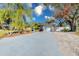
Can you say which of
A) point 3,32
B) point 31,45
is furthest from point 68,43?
point 3,32

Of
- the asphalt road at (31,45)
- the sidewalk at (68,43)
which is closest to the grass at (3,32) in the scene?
the asphalt road at (31,45)

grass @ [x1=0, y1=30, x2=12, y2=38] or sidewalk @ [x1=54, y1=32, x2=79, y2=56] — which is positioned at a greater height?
grass @ [x1=0, y1=30, x2=12, y2=38]

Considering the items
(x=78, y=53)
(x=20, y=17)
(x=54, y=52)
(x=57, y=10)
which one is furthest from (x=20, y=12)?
(x=78, y=53)

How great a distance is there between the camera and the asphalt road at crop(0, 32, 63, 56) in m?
1.52

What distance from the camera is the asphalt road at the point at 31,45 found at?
1.52 metres

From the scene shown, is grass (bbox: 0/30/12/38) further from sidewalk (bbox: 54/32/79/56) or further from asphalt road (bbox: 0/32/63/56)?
sidewalk (bbox: 54/32/79/56)

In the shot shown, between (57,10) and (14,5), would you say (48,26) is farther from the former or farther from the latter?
(14,5)

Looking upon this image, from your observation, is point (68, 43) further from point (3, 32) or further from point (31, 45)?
point (3, 32)

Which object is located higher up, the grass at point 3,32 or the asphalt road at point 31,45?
the grass at point 3,32

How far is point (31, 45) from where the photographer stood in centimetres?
153

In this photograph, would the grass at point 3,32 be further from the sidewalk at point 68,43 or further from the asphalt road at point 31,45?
the sidewalk at point 68,43

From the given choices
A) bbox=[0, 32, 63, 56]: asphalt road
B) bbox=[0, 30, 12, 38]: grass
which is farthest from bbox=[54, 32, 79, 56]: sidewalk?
bbox=[0, 30, 12, 38]: grass

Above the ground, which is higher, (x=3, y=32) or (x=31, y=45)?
(x=3, y=32)

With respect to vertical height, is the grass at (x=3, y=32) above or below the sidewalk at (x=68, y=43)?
above
